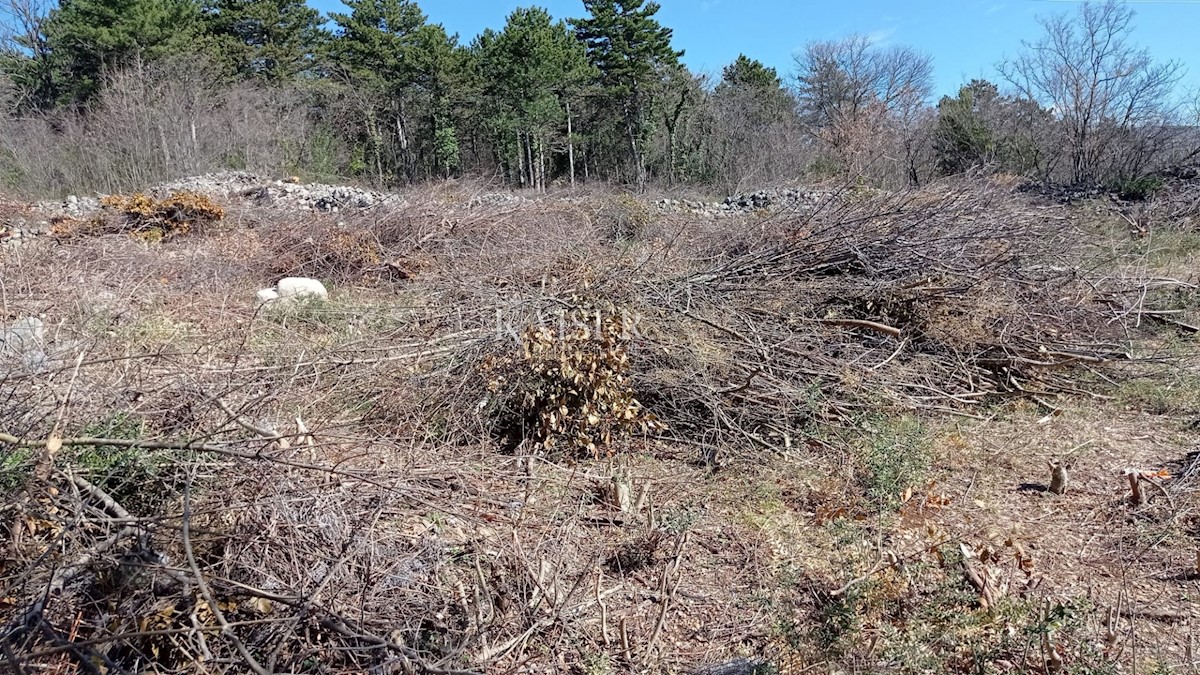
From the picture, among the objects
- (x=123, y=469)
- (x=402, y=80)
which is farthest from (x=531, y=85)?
(x=123, y=469)

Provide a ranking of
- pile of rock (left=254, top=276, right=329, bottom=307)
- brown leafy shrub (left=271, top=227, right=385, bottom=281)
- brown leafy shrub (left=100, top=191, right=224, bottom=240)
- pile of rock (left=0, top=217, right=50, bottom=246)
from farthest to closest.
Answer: brown leafy shrub (left=100, top=191, right=224, bottom=240) < brown leafy shrub (left=271, top=227, right=385, bottom=281) < pile of rock (left=0, top=217, right=50, bottom=246) < pile of rock (left=254, top=276, right=329, bottom=307)

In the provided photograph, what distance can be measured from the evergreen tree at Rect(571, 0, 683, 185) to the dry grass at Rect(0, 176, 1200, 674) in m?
15.4

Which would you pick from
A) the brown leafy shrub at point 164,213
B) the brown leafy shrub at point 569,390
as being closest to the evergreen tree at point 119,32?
the brown leafy shrub at point 164,213

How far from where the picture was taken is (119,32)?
18.0m

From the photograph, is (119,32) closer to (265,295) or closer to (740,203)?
(265,295)

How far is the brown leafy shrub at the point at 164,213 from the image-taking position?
29.5ft

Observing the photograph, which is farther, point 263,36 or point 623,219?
point 263,36

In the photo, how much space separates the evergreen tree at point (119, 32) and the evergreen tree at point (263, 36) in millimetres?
1186

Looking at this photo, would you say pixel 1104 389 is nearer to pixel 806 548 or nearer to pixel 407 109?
pixel 806 548

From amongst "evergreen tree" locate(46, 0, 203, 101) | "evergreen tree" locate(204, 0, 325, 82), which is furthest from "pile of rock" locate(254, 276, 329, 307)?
"evergreen tree" locate(204, 0, 325, 82)

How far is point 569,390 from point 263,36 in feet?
77.6

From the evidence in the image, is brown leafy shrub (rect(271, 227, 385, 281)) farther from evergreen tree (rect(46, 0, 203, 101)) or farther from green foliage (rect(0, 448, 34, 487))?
evergreen tree (rect(46, 0, 203, 101))

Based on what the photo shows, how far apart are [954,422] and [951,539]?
4.73ft

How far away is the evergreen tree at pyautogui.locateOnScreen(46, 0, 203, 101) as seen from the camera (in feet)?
59.2
